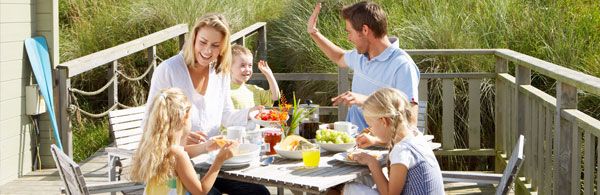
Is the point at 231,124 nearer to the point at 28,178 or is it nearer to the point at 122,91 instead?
the point at 28,178

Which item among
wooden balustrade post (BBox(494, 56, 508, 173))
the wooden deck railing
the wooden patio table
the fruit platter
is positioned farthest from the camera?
wooden balustrade post (BBox(494, 56, 508, 173))

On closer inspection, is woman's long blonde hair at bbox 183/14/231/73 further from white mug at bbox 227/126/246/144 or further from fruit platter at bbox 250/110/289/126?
white mug at bbox 227/126/246/144

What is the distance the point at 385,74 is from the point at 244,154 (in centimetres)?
124

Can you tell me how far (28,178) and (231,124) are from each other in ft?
9.37

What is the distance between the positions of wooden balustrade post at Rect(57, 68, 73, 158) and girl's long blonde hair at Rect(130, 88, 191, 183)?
2.36 m

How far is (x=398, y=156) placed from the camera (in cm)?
378

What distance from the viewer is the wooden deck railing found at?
4.33 meters

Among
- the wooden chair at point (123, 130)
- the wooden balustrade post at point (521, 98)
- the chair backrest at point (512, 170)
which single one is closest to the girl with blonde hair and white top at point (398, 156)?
the chair backrest at point (512, 170)

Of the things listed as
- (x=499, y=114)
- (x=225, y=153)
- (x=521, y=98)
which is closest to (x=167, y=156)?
(x=225, y=153)

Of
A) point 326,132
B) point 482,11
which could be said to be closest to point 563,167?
point 326,132

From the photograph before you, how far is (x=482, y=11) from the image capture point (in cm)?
947

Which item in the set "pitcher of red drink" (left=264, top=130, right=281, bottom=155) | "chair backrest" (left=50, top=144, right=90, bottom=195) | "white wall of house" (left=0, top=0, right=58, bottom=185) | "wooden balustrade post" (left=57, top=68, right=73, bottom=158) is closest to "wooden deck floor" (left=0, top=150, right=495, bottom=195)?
"white wall of house" (left=0, top=0, right=58, bottom=185)

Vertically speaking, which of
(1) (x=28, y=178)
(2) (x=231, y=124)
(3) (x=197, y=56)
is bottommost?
(1) (x=28, y=178)

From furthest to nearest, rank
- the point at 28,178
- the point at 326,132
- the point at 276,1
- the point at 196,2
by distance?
the point at 276,1, the point at 196,2, the point at 28,178, the point at 326,132
